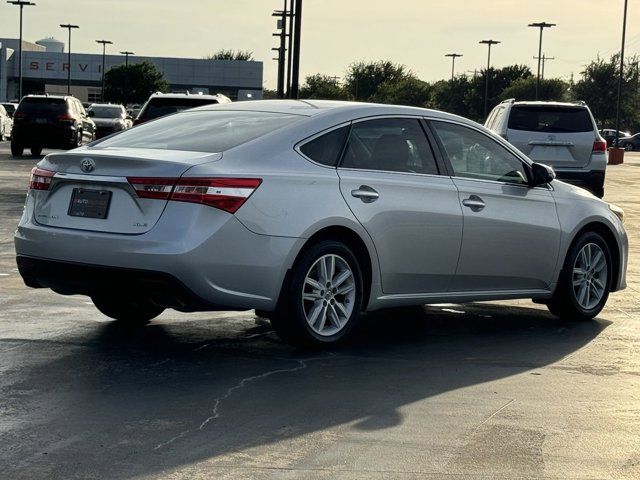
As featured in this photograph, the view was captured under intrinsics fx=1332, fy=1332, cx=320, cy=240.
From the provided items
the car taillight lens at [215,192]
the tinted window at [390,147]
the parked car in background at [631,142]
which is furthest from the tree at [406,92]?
the car taillight lens at [215,192]

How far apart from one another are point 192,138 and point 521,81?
353ft

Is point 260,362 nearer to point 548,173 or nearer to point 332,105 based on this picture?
point 332,105

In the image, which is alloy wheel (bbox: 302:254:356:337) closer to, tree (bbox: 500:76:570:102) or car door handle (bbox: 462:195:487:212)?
car door handle (bbox: 462:195:487:212)

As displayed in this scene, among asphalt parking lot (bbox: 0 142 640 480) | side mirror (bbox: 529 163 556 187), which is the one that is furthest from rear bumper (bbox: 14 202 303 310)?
side mirror (bbox: 529 163 556 187)

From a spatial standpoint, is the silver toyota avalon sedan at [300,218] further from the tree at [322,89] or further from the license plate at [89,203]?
the tree at [322,89]

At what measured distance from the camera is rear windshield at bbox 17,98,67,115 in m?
36.8

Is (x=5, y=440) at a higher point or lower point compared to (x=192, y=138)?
lower

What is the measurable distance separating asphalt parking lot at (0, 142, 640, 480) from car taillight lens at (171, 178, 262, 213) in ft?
3.17

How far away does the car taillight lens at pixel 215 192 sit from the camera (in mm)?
7680

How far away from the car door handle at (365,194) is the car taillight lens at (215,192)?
2.95ft

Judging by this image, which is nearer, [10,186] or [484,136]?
[484,136]

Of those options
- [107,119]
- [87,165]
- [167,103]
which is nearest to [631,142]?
[107,119]

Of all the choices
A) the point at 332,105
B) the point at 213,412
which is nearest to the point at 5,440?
the point at 213,412

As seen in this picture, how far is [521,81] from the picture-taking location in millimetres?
113750
